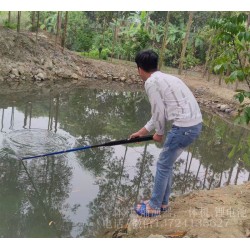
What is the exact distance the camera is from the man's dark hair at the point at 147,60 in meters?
3.08

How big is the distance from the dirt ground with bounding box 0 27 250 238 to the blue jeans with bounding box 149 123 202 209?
26 cm

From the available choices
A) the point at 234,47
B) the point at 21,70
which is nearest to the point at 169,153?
the point at 234,47

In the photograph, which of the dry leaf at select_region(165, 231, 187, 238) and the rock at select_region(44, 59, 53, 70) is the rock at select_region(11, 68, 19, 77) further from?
the dry leaf at select_region(165, 231, 187, 238)

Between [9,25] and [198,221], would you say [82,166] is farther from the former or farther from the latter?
[9,25]

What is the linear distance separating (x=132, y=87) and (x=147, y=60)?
1055 cm

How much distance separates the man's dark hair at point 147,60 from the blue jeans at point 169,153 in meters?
0.58

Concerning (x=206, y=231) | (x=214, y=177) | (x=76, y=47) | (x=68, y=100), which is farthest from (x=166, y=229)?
(x=76, y=47)

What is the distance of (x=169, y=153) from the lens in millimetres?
3242

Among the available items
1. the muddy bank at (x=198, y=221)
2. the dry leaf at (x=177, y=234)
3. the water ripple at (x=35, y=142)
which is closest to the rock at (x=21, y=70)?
the water ripple at (x=35, y=142)

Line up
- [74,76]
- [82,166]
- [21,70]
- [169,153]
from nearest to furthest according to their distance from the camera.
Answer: [169,153]
[82,166]
[21,70]
[74,76]

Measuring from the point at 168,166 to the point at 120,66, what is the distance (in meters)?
12.2

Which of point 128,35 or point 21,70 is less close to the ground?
point 128,35

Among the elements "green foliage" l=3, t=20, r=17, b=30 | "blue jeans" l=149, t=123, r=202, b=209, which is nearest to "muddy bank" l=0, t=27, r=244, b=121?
"green foliage" l=3, t=20, r=17, b=30

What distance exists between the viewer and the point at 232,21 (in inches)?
125
